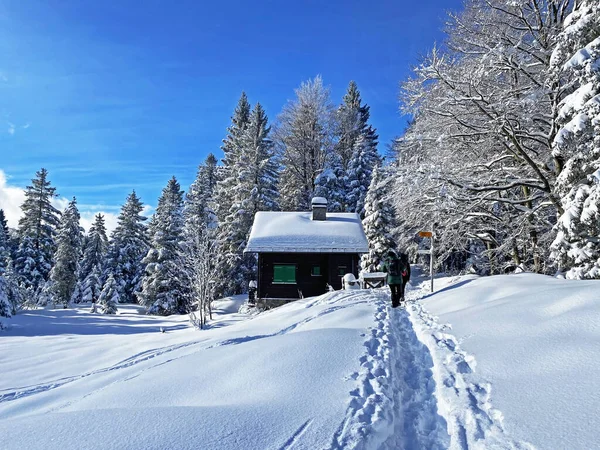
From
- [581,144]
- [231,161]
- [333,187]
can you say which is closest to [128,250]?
[231,161]

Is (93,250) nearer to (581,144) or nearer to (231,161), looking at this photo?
(231,161)

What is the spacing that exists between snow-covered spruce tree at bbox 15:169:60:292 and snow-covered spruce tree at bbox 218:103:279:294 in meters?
20.2

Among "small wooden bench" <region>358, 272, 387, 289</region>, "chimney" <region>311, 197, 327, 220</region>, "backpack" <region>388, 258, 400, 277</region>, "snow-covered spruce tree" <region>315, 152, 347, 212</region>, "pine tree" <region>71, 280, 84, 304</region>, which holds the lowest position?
"pine tree" <region>71, 280, 84, 304</region>

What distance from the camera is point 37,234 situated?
127 ft

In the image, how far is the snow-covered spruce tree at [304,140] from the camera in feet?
114

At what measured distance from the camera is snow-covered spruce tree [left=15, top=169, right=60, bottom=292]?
121 ft

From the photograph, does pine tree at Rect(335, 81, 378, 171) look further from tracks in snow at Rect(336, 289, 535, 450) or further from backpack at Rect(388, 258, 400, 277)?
tracks in snow at Rect(336, 289, 535, 450)

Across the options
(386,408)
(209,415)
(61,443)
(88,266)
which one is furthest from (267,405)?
(88,266)

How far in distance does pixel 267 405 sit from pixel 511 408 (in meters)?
2.44

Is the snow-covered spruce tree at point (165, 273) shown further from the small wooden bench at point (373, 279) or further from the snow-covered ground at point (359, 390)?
the snow-covered ground at point (359, 390)

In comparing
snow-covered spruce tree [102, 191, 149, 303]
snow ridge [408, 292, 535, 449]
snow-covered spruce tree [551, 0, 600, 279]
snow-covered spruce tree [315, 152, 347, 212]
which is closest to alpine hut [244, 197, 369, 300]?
snow-covered spruce tree [315, 152, 347, 212]

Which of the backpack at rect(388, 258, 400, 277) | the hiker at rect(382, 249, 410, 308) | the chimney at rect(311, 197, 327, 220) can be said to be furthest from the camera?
the chimney at rect(311, 197, 327, 220)

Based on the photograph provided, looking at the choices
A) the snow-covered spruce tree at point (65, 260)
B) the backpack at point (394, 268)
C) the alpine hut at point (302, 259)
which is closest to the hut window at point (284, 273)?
the alpine hut at point (302, 259)

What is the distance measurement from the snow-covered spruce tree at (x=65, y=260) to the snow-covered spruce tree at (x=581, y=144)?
3978cm
